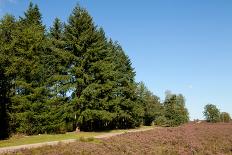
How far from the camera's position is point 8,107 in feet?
146

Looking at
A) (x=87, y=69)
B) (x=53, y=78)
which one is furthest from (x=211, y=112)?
(x=53, y=78)

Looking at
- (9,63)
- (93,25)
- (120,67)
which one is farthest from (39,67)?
(120,67)

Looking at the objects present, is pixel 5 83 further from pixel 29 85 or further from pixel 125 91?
pixel 125 91

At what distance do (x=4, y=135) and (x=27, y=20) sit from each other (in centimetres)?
2310

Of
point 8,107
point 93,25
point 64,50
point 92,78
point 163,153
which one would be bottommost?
point 163,153

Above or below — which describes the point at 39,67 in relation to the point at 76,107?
above

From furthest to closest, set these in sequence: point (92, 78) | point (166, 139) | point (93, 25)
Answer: point (93, 25) < point (92, 78) < point (166, 139)

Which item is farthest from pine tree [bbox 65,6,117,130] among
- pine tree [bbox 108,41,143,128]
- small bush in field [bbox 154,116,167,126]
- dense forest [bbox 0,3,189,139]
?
small bush in field [bbox 154,116,167,126]

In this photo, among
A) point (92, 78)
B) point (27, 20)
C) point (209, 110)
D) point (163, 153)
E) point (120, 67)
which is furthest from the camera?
point (209, 110)

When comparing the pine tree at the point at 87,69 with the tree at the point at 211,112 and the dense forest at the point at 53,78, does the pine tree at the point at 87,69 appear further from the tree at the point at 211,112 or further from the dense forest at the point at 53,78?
the tree at the point at 211,112

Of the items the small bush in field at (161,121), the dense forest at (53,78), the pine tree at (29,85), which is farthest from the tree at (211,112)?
the pine tree at (29,85)

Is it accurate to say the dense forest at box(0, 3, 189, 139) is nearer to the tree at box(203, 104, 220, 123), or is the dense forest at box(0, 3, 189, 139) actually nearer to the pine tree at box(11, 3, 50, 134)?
the pine tree at box(11, 3, 50, 134)

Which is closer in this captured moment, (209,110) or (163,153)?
(163,153)

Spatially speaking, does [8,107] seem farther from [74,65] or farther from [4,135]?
[74,65]
